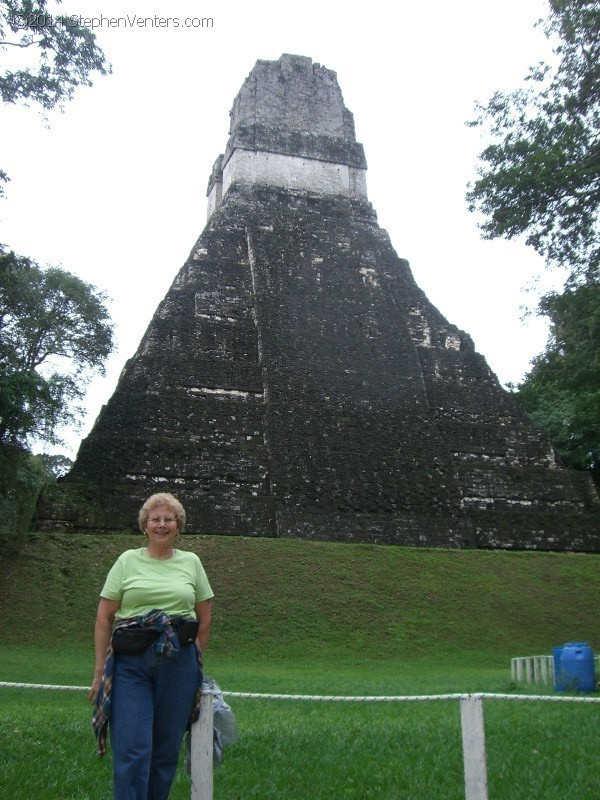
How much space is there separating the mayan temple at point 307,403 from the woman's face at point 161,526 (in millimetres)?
12271

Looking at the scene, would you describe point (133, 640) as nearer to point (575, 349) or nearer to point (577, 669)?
point (577, 669)

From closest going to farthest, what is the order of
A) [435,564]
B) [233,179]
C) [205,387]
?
[435,564], [205,387], [233,179]

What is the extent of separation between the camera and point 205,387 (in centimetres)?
1780

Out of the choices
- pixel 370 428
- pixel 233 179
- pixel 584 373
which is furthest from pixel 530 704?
pixel 233 179

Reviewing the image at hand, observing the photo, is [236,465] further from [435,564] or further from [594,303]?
[594,303]

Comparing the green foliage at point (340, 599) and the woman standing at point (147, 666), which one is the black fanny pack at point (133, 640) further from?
the green foliage at point (340, 599)

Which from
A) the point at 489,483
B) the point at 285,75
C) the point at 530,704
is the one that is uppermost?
the point at 285,75

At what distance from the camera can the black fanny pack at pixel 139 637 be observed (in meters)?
3.12

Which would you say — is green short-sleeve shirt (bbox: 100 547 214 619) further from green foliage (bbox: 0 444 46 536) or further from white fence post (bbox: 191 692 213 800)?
green foliage (bbox: 0 444 46 536)

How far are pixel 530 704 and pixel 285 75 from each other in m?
22.2

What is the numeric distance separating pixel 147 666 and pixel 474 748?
54.3 inches

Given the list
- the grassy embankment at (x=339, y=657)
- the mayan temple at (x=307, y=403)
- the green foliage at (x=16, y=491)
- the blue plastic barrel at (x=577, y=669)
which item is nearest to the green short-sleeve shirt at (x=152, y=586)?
the grassy embankment at (x=339, y=657)

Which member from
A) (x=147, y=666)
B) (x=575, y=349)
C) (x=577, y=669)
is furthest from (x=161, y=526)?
(x=575, y=349)

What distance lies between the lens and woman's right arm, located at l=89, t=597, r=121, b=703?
3.15m
